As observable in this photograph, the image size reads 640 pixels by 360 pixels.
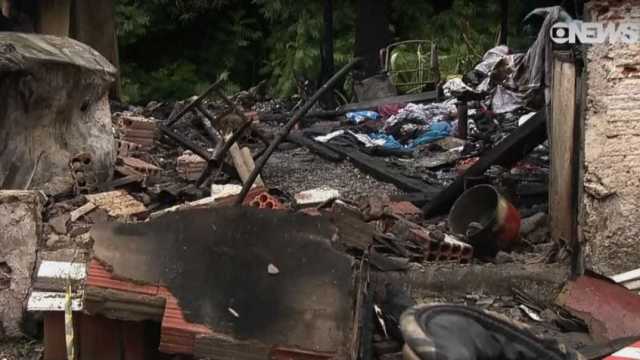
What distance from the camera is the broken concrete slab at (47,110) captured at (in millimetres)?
6582

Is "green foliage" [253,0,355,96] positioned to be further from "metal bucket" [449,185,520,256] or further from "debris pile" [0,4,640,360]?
"metal bucket" [449,185,520,256]

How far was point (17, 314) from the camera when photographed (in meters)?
5.15

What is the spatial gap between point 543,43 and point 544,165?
7.74ft

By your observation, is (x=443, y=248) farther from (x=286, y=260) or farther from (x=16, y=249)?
(x=16, y=249)

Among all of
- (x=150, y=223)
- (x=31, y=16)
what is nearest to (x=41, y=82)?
(x=150, y=223)

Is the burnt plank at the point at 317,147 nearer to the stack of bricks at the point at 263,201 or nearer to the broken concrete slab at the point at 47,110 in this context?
the broken concrete slab at the point at 47,110

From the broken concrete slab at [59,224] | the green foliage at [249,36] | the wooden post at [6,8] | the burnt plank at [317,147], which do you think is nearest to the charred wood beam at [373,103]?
the burnt plank at [317,147]

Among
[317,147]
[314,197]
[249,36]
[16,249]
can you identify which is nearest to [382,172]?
[317,147]

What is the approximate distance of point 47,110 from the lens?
22.7 ft

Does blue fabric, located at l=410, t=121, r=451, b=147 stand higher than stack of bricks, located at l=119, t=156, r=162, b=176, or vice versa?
stack of bricks, located at l=119, t=156, r=162, b=176

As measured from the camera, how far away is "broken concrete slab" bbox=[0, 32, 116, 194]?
6582 millimetres

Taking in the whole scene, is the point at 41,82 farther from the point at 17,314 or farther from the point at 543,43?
the point at 543,43

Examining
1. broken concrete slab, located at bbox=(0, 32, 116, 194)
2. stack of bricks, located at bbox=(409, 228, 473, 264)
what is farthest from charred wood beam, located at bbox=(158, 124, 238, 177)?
stack of bricks, located at bbox=(409, 228, 473, 264)

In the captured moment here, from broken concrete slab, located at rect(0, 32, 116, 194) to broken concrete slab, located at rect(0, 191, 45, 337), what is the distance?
1.45 metres
